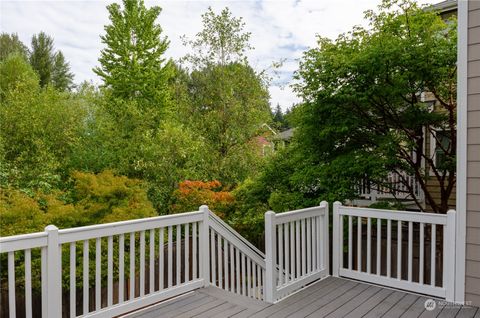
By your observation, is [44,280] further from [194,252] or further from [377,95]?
[377,95]

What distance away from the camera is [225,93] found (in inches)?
401

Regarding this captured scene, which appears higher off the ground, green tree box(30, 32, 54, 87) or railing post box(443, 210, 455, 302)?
green tree box(30, 32, 54, 87)

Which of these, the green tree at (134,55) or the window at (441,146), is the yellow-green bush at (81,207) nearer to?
the window at (441,146)

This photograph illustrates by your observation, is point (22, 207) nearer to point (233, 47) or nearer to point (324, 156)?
point (324, 156)

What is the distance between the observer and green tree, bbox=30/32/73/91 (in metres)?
20.9

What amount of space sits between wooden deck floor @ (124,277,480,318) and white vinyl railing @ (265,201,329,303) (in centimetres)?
15

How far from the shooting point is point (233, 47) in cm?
1034

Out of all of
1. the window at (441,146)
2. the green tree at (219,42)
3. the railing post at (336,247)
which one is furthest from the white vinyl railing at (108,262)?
the green tree at (219,42)

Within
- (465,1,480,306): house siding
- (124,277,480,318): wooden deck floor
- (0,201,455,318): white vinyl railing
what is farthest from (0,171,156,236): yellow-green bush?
(465,1,480,306): house siding

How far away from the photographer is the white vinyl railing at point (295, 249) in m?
3.50

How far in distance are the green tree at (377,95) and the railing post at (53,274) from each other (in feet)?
12.4

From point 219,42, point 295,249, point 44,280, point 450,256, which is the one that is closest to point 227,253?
point 295,249

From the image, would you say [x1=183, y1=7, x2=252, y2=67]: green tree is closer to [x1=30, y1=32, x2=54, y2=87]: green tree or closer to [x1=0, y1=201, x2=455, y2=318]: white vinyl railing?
[x1=0, y1=201, x2=455, y2=318]: white vinyl railing

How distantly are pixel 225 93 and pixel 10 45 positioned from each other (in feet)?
58.6
